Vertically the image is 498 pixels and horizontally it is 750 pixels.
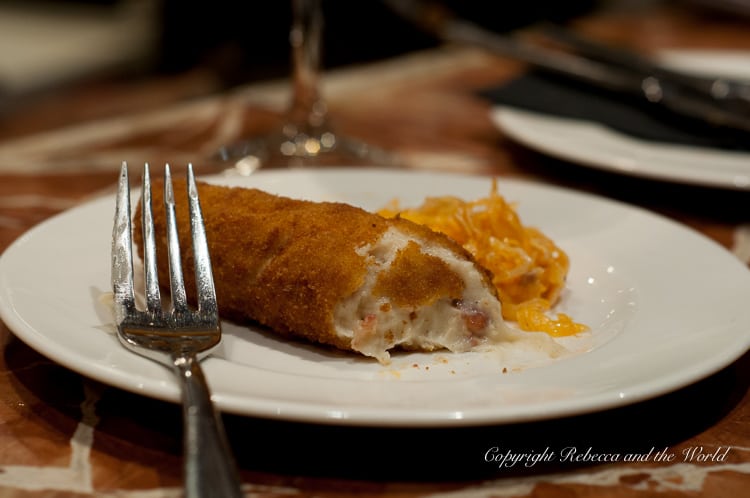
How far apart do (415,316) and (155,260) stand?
34 cm

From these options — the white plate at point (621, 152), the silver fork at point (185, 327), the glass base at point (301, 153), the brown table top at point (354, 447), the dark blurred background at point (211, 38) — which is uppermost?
the silver fork at point (185, 327)

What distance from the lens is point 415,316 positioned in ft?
3.69

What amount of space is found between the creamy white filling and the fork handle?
28 centimetres

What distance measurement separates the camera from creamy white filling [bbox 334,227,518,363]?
1100 mm

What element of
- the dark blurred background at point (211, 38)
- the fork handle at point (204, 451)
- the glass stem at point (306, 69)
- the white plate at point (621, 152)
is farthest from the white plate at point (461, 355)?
the dark blurred background at point (211, 38)

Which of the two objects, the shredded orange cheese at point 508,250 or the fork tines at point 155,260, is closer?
the fork tines at point 155,260

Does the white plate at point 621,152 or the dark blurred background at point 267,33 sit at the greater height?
the white plate at point 621,152

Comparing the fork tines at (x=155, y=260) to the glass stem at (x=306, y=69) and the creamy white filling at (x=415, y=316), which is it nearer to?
the creamy white filling at (x=415, y=316)

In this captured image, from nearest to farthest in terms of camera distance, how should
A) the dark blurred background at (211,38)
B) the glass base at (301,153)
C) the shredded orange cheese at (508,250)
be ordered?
the shredded orange cheese at (508,250)
the glass base at (301,153)
the dark blurred background at (211,38)

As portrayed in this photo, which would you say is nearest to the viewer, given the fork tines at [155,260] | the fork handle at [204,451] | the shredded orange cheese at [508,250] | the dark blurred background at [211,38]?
the fork handle at [204,451]

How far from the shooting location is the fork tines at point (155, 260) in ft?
3.53

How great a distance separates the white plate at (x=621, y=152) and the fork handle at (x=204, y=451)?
50.1 inches

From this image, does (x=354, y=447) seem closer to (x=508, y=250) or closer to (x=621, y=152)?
(x=508, y=250)

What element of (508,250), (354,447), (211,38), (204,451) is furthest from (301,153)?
(211,38)
